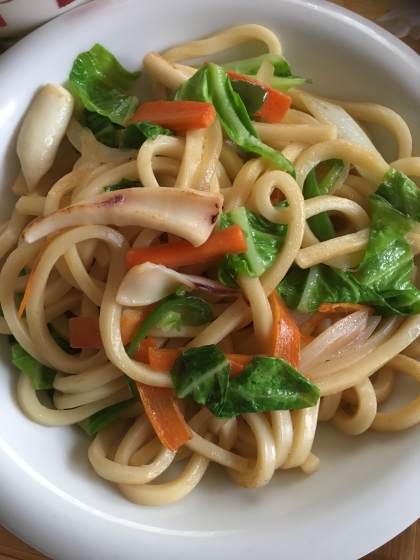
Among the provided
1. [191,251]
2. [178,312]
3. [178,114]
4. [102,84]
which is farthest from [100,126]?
[178,312]

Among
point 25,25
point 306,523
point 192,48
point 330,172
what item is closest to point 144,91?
point 192,48

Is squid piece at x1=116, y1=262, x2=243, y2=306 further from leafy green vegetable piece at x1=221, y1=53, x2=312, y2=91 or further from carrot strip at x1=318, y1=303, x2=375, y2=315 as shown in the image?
leafy green vegetable piece at x1=221, y1=53, x2=312, y2=91

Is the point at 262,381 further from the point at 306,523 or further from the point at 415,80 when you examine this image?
the point at 415,80

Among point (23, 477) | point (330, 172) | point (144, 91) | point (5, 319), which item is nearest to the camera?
point (23, 477)

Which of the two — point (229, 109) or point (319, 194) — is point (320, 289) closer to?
point (319, 194)

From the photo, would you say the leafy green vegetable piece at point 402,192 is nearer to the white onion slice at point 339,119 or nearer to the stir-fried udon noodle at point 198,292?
the stir-fried udon noodle at point 198,292

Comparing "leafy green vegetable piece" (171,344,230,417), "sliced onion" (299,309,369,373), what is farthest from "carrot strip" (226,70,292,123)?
"leafy green vegetable piece" (171,344,230,417)
